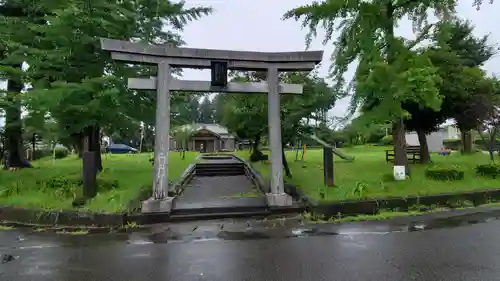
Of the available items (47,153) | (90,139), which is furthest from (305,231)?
(47,153)

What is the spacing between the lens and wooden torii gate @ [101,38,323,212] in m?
8.16

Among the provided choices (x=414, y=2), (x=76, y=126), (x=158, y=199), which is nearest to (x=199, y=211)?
(x=158, y=199)

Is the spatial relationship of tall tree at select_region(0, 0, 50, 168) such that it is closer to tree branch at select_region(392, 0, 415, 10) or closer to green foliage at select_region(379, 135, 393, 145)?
tree branch at select_region(392, 0, 415, 10)

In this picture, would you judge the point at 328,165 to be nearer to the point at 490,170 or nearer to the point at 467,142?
the point at 490,170

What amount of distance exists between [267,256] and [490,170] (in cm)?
986

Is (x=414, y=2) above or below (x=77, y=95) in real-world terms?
above

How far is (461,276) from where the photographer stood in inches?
156

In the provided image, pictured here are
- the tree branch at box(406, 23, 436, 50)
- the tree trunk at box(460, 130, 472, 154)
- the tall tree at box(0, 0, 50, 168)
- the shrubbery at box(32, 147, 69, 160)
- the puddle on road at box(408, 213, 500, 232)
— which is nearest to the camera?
the puddle on road at box(408, 213, 500, 232)

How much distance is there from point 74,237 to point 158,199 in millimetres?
2119

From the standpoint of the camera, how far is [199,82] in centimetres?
871

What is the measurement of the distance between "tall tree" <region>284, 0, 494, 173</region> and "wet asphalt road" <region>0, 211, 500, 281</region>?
415 cm

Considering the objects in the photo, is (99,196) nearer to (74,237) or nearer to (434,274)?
(74,237)

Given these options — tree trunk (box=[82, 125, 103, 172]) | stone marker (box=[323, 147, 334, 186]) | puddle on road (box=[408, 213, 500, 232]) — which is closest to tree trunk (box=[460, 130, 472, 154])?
puddle on road (box=[408, 213, 500, 232])

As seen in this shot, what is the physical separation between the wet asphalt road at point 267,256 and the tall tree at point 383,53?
415 centimetres
